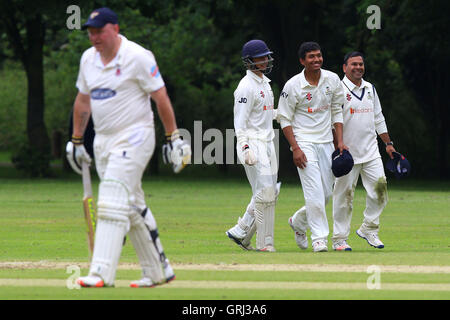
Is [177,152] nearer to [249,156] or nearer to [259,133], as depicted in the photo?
[249,156]

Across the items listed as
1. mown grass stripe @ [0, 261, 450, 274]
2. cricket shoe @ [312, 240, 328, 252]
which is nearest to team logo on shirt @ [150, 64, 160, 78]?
mown grass stripe @ [0, 261, 450, 274]

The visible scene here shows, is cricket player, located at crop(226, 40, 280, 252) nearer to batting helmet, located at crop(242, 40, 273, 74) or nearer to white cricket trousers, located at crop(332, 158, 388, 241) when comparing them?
batting helmet, located at crop(242, 40, 273, 74)

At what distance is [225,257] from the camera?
439 inches

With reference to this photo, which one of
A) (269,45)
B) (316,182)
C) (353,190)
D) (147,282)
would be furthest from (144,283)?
(269,45)

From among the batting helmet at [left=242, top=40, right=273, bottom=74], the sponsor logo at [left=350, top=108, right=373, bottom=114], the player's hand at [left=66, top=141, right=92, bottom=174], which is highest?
the batting helmet at [left=242, top=40, right=273, bottom=74]

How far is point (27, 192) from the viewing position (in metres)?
27.0

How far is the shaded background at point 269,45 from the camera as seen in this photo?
33906 mm

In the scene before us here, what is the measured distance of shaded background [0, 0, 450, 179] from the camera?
111 ft

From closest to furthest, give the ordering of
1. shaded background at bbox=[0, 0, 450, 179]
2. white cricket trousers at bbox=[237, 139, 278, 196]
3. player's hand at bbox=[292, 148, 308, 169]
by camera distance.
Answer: player's hand at bbox=[292, 148, 308, 169]
white cricket trousers at bbox=[237, 139, 278, 196]
shaded background at bbox=[0, 0, 450, 179]

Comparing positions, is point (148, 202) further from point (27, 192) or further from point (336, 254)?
point (336, 254)

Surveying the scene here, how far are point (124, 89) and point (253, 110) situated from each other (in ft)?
13.6

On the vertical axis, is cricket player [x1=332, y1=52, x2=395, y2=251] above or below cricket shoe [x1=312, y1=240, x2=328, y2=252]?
above

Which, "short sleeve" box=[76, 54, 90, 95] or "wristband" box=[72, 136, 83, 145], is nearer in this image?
"short sleeve" box=[76, 54, 90, 95]

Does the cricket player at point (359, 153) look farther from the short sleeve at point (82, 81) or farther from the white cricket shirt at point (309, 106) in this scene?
the short sleeve at point (82, 81)
